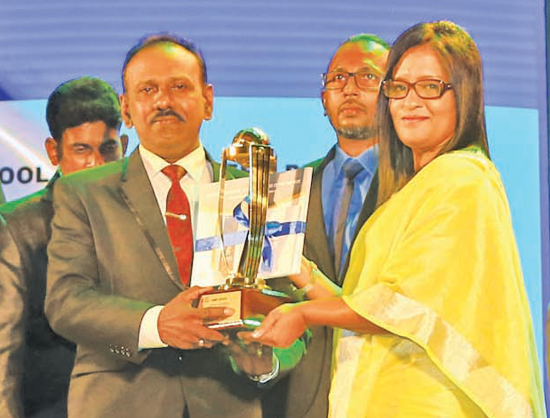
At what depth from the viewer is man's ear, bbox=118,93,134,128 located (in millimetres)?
3053

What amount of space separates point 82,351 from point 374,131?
997 millimetres

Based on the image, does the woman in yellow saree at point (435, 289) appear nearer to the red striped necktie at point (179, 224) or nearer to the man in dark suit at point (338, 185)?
the man in dark suit at point (338, 185)

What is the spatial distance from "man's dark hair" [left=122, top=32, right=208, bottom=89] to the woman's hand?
0.76m

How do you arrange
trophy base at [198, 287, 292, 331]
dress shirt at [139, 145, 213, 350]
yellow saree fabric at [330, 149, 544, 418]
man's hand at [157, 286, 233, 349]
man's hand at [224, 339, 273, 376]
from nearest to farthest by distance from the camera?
yellow saree fabric at [330, 149, 544, 418] → trophy base at [198, 287, 292, 331] → man's hand at [157, 286, 233, 349] → man's hand at [224, 339, 273, 376] → dress shirt at [139, 145, 213, 350]

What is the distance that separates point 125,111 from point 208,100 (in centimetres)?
24

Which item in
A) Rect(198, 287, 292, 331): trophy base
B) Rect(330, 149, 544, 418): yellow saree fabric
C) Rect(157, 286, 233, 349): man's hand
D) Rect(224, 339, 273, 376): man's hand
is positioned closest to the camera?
Rect(330, 149, 544, 418): yellow saree fabric

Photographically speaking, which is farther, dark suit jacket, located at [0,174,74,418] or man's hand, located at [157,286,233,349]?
dark suit jacket, located at [0,174,74,418]

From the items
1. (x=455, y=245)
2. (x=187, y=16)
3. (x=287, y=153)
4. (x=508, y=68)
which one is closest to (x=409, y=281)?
(x=455, y=245)

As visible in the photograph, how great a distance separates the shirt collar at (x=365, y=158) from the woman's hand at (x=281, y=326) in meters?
0.50

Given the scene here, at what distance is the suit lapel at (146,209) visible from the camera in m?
2.93

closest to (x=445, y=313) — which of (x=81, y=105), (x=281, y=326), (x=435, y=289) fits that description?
(x=435, y=289)

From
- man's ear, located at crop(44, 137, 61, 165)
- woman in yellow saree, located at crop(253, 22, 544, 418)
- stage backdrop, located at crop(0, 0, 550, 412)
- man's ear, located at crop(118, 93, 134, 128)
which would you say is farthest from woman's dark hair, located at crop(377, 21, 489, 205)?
man's ear, located at crop(44, 137, 61, 165)

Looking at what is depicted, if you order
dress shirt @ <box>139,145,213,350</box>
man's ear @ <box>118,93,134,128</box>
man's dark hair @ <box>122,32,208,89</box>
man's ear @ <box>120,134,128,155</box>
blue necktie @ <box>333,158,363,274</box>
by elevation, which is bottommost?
blue necktie @ <box>333,158,363,274</box>

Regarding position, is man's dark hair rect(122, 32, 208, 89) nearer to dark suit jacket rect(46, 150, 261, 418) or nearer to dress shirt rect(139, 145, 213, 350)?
dress shirt rect(139, 145, 213, 350)
